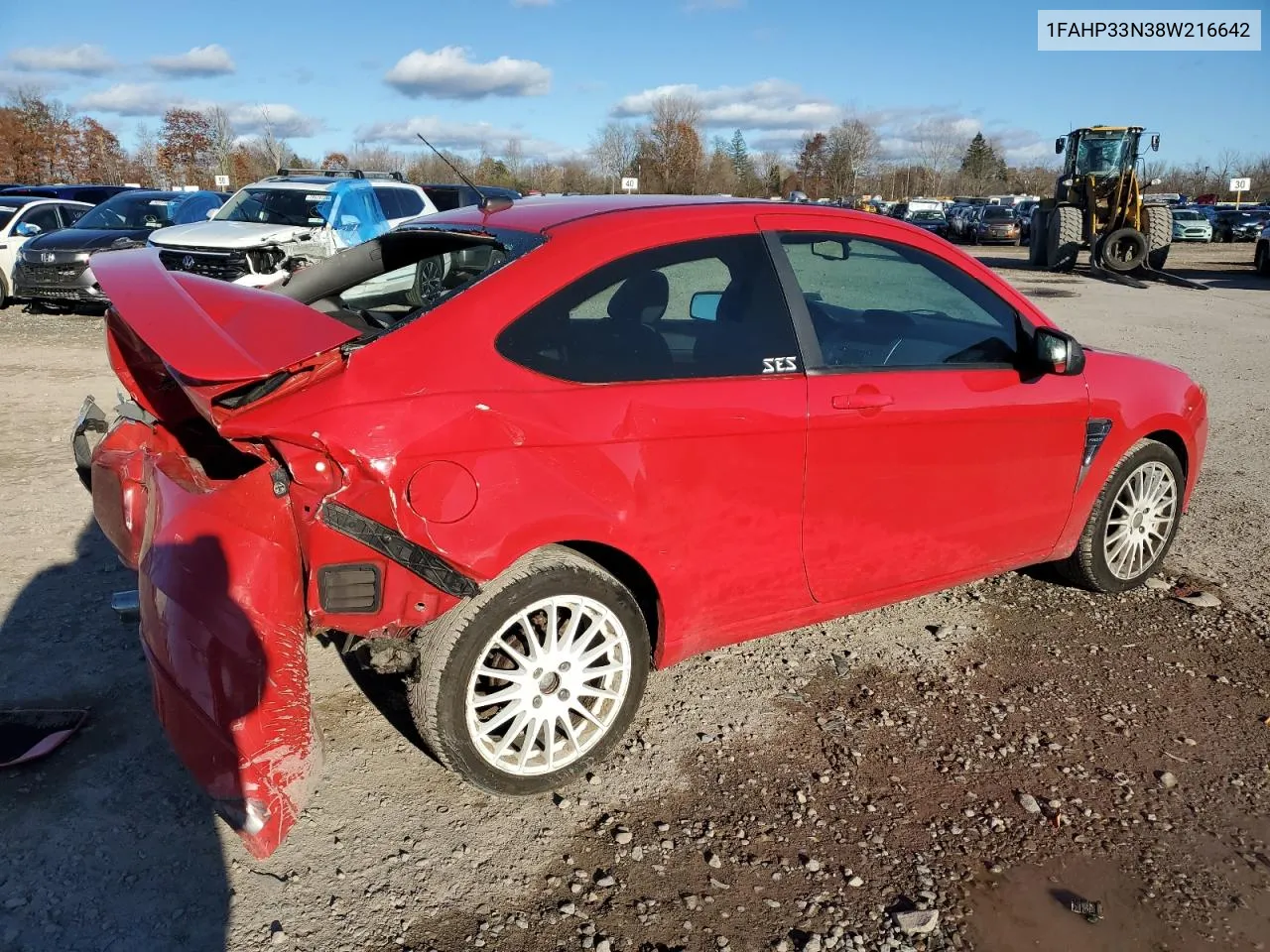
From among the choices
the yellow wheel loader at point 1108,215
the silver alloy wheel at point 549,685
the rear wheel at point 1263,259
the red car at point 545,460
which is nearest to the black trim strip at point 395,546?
the red car at point 545,460

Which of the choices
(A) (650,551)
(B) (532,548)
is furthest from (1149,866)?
(B) (532,548)

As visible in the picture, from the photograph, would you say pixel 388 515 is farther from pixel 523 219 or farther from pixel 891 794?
pixel 891 794

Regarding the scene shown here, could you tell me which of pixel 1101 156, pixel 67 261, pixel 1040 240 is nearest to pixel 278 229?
pixel 67 261

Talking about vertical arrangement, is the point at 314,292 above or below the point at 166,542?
above

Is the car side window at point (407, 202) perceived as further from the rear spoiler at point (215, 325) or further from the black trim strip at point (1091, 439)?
the black trim strip at point (1091, 439)

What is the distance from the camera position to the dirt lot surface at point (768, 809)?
252 centimetres

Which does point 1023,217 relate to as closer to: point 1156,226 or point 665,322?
point 1156,226

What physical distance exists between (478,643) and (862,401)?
1533 mm

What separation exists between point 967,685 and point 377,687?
7.60 feet

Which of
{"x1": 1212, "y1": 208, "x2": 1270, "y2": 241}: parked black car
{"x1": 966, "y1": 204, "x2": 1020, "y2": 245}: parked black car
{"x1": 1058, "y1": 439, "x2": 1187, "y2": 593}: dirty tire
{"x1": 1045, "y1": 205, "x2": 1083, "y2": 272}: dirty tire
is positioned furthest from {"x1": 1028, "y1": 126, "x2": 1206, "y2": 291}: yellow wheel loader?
{"x1": 1058, "y1": 439, "x2": 1187, "y2": 593}: dirty tire

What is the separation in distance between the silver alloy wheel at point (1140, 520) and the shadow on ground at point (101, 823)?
3.87m

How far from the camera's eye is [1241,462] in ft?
22.1

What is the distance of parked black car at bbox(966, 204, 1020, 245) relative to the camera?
125ft

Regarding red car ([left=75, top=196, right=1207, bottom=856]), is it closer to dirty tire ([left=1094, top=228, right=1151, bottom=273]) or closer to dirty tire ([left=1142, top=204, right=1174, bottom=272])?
dirty tire ([left=1094, top=228, right=1151, bottom=273])
